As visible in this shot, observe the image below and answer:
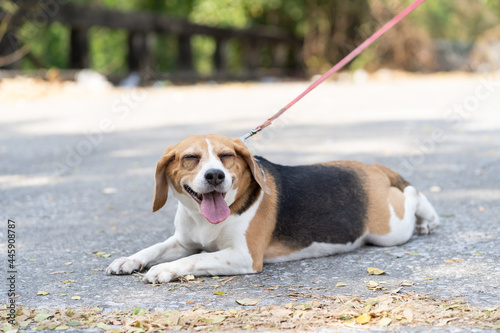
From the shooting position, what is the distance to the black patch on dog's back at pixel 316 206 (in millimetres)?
4301

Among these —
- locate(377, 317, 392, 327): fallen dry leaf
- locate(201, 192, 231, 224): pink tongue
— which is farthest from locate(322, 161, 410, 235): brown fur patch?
locate(377, 317, 392, 327): fallen dry leaf

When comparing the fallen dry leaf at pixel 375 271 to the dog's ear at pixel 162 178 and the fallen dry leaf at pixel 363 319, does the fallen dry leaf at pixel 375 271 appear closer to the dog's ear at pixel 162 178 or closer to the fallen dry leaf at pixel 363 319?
the fallen dry leaf at pixel 363 319

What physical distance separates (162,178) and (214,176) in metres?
0.48

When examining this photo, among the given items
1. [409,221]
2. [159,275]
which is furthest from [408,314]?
[409,221]

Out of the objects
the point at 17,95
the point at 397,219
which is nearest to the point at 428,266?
the point at 397,219

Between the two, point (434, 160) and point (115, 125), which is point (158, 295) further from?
point (115, 125)

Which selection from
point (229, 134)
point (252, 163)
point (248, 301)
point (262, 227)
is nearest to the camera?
point (248, 301)

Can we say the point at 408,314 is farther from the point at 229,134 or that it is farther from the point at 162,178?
the point at 229,134

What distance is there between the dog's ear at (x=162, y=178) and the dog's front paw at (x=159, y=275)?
396 millimetres

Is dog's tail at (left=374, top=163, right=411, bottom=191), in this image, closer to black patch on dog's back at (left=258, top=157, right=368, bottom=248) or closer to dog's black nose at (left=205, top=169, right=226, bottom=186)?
black patch on dog's back at (left=258, top=157, right=368, bottom=248)

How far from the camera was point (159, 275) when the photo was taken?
384cm

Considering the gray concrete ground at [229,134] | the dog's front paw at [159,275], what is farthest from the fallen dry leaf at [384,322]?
the dog's front paw at [159,275]

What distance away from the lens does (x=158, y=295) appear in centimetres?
363

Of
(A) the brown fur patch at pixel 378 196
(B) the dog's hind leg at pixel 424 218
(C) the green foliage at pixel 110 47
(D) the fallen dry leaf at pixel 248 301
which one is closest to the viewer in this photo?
(D) the fallen dry leaf at pixel 248 301
